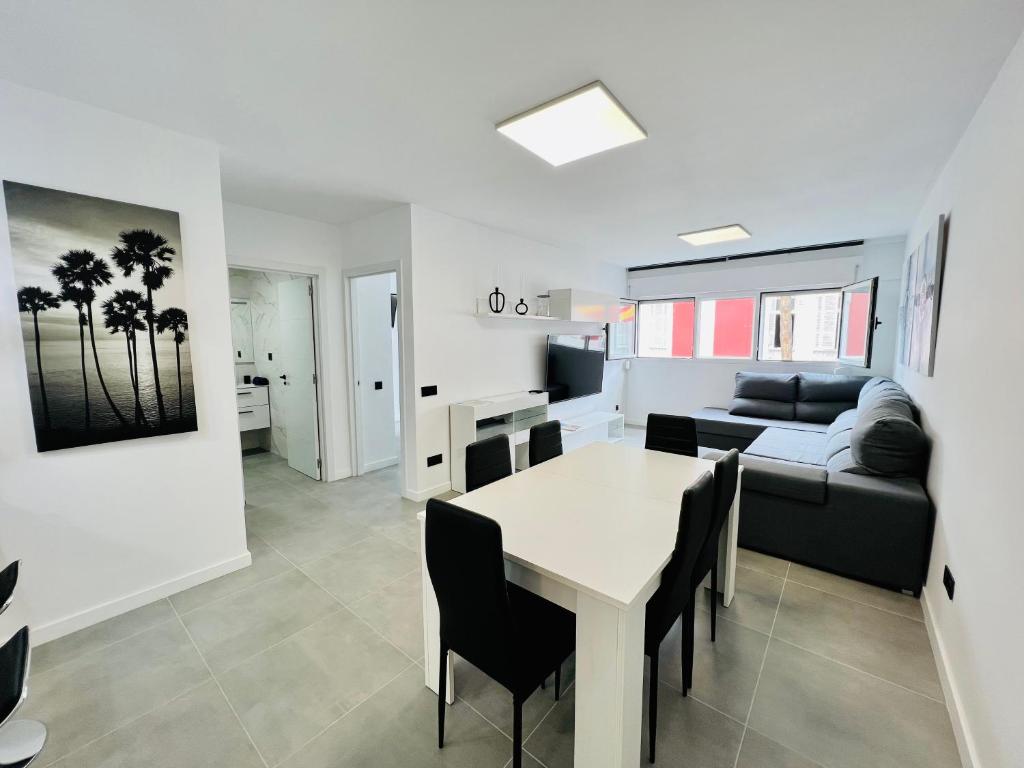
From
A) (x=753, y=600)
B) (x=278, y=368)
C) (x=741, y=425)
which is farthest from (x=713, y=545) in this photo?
(x=278, y=368)

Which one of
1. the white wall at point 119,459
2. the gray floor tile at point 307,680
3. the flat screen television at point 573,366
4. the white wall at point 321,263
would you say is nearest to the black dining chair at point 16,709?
the gray floor tile at point 307,680

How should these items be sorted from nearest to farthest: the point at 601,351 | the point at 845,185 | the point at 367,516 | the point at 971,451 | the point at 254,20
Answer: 1. the point at 254,20
2. the point at 971,451
3. the point at 845,185
4. the point at 367,516
5. the point at 601,351

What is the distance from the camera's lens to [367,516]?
3537 millimetres

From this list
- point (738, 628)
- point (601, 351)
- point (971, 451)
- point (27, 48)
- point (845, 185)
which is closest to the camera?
point (27, 48)

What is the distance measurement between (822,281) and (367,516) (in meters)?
5.97

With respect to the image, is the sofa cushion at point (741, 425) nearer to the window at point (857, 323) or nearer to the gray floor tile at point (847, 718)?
the window at point (857, 323)

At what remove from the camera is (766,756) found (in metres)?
1.53

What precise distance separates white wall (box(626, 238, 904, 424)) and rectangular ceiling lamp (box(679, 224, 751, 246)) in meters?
1.42

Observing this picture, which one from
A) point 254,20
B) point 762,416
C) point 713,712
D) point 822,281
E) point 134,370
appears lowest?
point 713,712

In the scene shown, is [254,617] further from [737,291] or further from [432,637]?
[737,291]

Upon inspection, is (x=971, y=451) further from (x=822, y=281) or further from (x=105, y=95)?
(x=822, y=281)

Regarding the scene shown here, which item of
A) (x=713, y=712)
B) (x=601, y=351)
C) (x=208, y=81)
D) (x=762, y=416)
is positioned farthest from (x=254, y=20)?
(x=762, y=416)

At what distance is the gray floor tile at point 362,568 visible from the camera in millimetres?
2570

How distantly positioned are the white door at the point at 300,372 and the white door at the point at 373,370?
1.36ft
